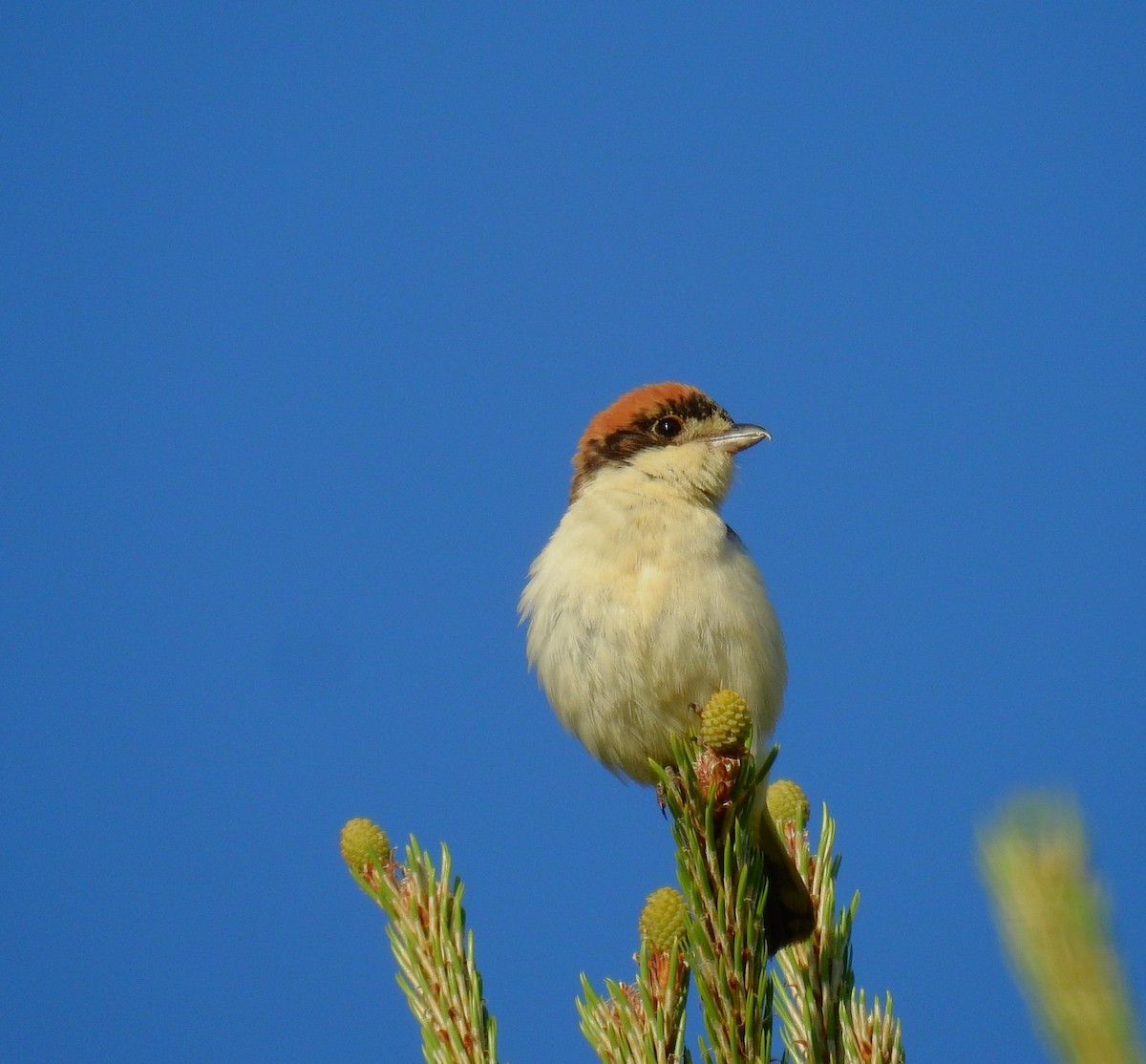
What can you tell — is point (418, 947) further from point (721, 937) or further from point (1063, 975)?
point (1063, 975)

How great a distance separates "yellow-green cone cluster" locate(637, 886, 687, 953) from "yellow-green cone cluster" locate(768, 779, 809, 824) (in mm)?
731

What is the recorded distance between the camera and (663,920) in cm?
277

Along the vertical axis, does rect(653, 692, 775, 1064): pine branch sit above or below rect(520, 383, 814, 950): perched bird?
below

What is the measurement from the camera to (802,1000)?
3102 millimetres

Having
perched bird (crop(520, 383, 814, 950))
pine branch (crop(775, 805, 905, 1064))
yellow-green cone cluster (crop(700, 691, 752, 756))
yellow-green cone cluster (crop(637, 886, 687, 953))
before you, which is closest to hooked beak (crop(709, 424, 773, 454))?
perched bird (crop(520, 383, 814, 950))

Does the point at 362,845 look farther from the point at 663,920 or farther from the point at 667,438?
the point at 667,438

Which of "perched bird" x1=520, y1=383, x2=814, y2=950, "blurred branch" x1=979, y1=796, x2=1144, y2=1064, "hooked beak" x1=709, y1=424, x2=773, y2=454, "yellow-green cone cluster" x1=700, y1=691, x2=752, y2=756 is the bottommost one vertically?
"blurred branch" x1=979, y1=796, x2=1144, y2=1064

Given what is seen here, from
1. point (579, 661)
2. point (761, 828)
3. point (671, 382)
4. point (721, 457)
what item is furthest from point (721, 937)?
point (671, 382)

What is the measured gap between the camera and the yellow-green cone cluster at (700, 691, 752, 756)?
2.83 metres

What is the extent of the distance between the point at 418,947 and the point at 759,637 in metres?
2.51

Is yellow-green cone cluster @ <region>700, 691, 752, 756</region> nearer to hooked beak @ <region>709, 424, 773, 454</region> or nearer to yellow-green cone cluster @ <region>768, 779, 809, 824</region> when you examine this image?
yellow-green cone cluster @ <region>768, 779, 809, 824</region>

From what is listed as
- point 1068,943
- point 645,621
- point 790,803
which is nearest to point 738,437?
point 645,621

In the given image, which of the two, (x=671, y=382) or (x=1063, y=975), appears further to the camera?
(x=671, y=382)

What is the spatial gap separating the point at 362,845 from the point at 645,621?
205 cm
